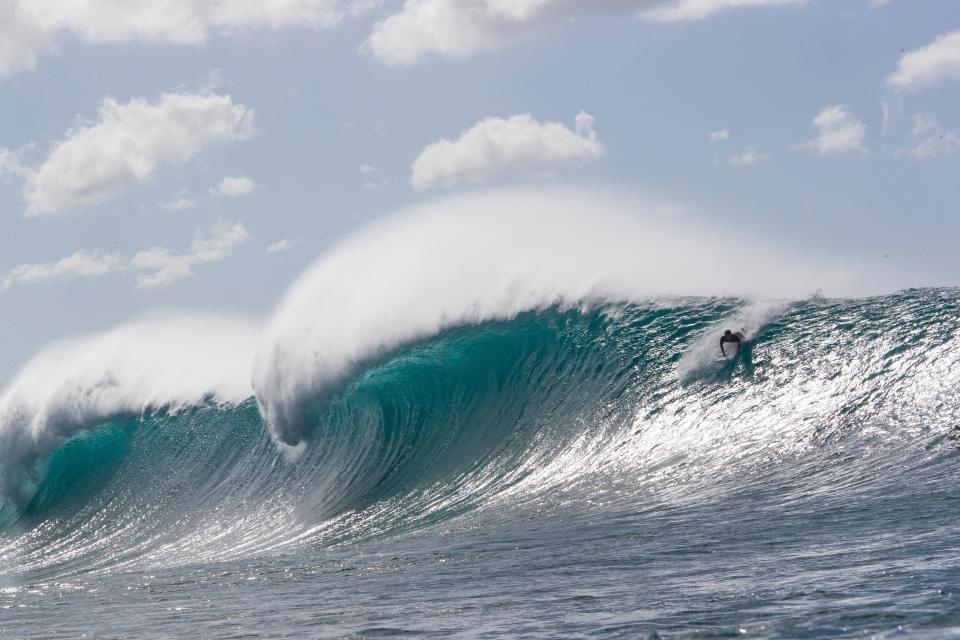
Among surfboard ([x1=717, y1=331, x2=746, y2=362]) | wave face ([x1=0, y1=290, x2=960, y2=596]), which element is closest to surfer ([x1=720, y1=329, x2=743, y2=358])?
surfboard ([x1=717, y1=331, x2=746, y2=362])

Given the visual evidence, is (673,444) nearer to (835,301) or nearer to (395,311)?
(835,301)

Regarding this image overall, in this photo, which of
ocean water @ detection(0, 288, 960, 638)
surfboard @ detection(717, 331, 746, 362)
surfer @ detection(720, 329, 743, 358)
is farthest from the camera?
surfer @ detection(720, 329, 743, 358)

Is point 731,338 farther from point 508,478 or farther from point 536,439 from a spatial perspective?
point 508,478

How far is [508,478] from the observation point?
49.3 feet

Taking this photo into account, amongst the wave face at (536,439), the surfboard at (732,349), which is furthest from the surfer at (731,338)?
the wave face at (536,439)

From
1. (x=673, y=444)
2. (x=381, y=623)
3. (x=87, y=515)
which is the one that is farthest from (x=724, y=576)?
(x=87, y=515)

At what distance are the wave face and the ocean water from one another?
2.4 inches

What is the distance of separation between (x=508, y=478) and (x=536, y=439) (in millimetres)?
1282

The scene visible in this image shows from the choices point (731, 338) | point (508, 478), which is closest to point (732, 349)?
point (731, 338)

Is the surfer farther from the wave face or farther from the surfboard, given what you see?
the wave face

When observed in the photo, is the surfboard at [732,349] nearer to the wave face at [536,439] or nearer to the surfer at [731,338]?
the surfer at [731,338]

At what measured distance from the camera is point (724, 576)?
807 cm

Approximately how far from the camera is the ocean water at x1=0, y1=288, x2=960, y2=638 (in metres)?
7.99

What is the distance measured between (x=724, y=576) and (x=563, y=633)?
1779 millimetres
